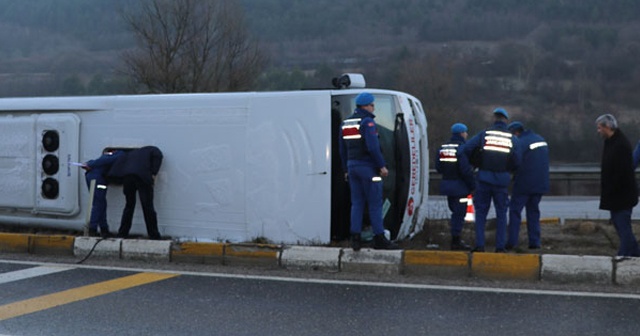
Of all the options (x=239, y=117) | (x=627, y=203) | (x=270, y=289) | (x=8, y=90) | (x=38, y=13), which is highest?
(x=38, y=13)

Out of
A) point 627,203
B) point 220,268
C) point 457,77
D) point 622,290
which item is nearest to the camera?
point 622,290

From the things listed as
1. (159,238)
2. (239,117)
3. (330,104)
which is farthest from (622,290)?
(159,238)

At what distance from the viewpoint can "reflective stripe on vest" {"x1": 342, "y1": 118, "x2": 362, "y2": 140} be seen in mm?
8523

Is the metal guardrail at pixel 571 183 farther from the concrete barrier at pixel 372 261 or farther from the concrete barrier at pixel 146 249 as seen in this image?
the concrete barrier at pixel 372 261

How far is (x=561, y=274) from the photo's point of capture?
7.76m

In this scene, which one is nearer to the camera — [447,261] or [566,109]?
[447,261]

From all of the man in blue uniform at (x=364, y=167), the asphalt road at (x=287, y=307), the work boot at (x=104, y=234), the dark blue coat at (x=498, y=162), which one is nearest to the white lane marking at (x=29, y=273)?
the asphalt road at (x=287, y=307)

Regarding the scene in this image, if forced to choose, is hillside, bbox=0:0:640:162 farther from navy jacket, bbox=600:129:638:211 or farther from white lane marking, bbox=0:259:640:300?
navy jacket, bbox=600:129:638:211

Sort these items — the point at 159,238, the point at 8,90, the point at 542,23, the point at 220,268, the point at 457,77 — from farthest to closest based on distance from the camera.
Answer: the point at 542,23
the point at 457,77
the point at 8,90
the point at 159,238
the point at 220,268

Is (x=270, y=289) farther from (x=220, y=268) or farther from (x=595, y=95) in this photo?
(x=595, y=95)

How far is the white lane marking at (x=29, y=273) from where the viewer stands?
27.0 ft

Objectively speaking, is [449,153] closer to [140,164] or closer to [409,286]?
[409,286]

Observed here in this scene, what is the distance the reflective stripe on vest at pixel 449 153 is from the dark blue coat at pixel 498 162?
1.80ft

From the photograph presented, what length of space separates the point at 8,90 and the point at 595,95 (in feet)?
131
